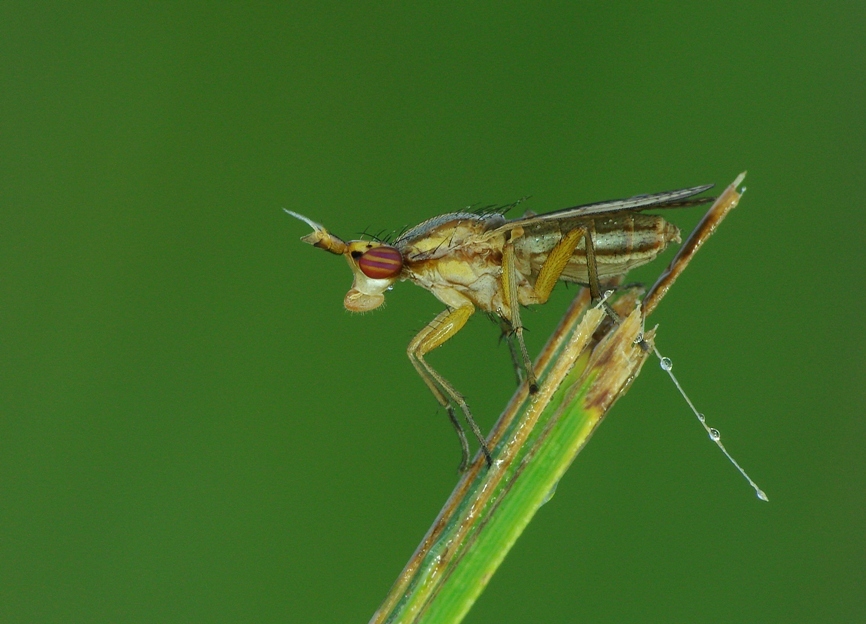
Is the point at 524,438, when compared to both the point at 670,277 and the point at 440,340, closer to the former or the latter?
the point at 670,277

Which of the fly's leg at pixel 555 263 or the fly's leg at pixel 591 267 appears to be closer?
the fly's leg at pixel 591 267

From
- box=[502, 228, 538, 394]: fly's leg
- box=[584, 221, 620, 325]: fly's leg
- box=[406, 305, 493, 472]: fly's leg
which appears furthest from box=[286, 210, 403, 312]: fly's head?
box=[584, 221, 620, 325]: fly's leg

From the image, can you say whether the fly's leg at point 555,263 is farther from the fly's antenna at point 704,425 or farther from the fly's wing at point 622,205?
the fly's antenna at point 704,425

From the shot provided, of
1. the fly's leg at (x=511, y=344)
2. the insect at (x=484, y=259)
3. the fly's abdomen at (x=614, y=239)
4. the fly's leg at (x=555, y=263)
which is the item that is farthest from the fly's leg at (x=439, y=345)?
the fly's abdomen at (x=614, y=239)

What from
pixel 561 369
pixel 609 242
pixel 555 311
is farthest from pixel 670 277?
pixel 555 311

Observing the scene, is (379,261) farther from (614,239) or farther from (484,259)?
(614,239)

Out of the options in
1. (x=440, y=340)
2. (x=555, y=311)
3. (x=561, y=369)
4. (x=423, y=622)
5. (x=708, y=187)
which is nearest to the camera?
(x=423, y=622)

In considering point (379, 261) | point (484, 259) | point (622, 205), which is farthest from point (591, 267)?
point (379, 261)

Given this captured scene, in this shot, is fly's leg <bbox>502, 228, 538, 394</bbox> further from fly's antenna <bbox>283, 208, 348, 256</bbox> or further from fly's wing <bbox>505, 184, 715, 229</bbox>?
fly's antenna <bbox>283, 208, 348, 256</bbox>
